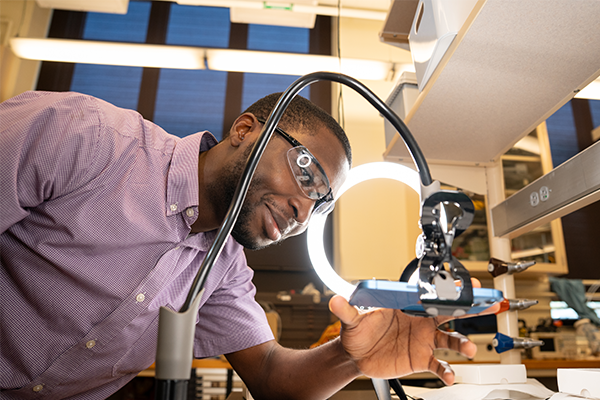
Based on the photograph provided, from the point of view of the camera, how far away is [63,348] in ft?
2.79

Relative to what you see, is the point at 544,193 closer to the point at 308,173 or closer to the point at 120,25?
the point at 308,173

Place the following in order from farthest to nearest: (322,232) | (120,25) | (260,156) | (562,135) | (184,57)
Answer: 1. (120,25)
2. (562,135)
3. (184,57)
4. (322,232)
5. (260,156)

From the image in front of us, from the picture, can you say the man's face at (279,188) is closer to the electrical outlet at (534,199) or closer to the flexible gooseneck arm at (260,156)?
the flexible gooseneck arm at (260,156)

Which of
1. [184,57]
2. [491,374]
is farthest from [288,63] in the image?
[491,374]

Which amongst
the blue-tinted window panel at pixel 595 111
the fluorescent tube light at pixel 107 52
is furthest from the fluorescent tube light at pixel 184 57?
the blue-tinted window panel at pixel 595 111

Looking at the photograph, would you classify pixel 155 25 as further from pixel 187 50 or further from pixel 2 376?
pixel 2 376

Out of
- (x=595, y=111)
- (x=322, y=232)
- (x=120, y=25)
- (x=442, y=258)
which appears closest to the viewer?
(x=442, y=258)

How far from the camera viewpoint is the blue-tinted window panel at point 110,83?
3.63 metres

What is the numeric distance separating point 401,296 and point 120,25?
430 centimetres

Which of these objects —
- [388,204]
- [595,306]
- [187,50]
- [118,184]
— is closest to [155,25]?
[187,50]

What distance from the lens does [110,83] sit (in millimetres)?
3672

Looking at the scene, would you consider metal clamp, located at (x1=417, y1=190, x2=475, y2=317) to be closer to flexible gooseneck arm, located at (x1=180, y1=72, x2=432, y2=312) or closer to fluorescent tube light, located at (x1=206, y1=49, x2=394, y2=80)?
flexible gooseneck arm, located at (x1=180, y1=72, x2=432, y2=312)

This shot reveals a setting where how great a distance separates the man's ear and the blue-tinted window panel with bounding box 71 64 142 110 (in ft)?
9.53

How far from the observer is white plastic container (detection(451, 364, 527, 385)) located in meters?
0.96
